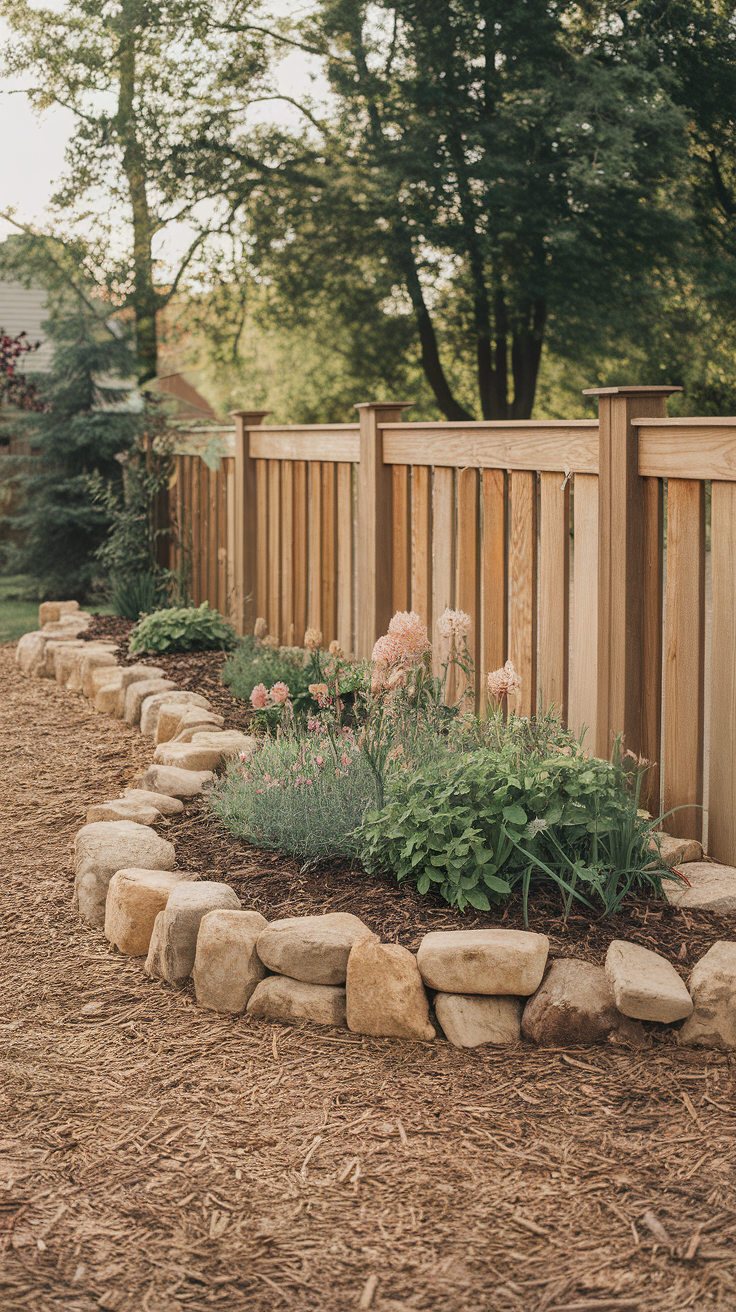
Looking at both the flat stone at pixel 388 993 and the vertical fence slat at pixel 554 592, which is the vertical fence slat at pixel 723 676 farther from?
the flat stone at pixel 388 993

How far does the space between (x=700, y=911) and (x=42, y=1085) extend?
1.69 meters

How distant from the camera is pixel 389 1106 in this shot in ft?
7.86

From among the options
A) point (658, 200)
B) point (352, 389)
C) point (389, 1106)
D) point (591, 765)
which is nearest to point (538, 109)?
point (658, 200)

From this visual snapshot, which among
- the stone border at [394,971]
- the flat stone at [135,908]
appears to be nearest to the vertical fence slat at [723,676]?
the stone border at [394,971]

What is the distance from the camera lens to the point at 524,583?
430cm

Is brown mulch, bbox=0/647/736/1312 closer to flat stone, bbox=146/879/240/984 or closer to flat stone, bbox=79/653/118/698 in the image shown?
flat stone, bbox=146/879/240/984

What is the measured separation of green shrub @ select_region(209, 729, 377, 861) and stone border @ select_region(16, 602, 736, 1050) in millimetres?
308

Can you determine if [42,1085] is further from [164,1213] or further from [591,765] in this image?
[591,765]

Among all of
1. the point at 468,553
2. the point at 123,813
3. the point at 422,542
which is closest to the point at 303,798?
the point at 123,813

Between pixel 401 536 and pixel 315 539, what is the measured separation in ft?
3.56

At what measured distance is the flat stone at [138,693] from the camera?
582 cm

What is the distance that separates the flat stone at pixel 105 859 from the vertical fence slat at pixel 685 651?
156 centimetres

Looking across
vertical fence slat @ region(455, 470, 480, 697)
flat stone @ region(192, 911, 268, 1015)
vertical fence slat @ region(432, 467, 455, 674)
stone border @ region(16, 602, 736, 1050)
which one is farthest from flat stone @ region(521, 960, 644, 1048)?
vertical fence slat @ region(432, 467, 455, 674)

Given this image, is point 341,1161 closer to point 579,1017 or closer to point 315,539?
point 579,1017
